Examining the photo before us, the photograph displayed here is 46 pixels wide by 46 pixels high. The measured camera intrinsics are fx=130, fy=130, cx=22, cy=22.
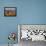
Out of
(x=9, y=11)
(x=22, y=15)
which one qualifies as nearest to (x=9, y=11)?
(x=9, y=11)

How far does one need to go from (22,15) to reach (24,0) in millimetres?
512

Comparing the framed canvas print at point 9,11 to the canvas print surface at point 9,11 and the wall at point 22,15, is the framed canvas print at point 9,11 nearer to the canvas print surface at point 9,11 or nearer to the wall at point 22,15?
the canvas print surface at point 9,11

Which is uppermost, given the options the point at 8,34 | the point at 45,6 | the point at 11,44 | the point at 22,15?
the point at 45,6

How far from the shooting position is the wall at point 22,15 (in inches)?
173

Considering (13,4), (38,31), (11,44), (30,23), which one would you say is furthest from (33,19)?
(11,44)

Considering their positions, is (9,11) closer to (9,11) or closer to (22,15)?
(9,11)

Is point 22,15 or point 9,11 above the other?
point 9,11

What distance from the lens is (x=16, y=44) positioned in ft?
13.9

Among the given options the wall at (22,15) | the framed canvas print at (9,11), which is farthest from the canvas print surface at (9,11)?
the wall at (22,15)

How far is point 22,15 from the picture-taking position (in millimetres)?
4410

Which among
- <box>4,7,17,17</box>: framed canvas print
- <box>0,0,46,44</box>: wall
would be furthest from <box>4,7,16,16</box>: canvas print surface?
<box>0,0,46,44</box>: wall

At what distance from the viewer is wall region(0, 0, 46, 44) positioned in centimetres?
438

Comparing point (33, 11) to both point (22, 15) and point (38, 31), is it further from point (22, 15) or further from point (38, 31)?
point (38, 31)

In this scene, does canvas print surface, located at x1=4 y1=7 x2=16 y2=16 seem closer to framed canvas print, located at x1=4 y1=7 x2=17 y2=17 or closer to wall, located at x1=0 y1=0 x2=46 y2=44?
framed canvas print, located at x1=4 y1=7 x2=17 y2=17
